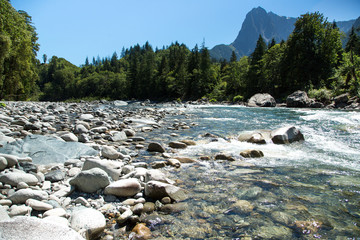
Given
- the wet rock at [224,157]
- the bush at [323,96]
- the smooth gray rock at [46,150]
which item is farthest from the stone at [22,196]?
the bush at [323,96]

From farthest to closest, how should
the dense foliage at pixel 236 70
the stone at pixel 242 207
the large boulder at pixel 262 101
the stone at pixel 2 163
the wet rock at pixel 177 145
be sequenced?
the large boulder at pixel 262 101 < the dense foliage at pixel 236 70 < the wet rock at pixel 177 145 < the stone at pixel 2 163 < the stone at pixel 242 207

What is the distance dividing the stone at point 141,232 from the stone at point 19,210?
1321mm

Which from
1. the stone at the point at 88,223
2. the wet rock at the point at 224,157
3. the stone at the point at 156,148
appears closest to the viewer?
the stone at the point at 88,223

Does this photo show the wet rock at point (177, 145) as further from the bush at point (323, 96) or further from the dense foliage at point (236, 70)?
the bush at point (323, 96)

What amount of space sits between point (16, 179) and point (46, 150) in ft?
6.10

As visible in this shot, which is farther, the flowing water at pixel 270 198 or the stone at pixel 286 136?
the stone at pixel 286 136

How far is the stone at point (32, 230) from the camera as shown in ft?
5.10

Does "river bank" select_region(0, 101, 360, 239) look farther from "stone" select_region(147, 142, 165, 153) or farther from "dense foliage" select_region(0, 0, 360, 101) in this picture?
"dense foliage" select_region(0, 0, 360, 101)

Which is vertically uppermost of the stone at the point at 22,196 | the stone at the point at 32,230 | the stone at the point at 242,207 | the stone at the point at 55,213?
the stone at the point at 32,230

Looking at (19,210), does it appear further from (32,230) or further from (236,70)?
(236,70)

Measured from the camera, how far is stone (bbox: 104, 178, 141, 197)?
10.2 ft

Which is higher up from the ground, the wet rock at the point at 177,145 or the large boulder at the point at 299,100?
the large boulder at the point at 299,100

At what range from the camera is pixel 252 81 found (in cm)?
4294

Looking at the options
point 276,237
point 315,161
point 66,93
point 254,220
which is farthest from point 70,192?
point 66,93
